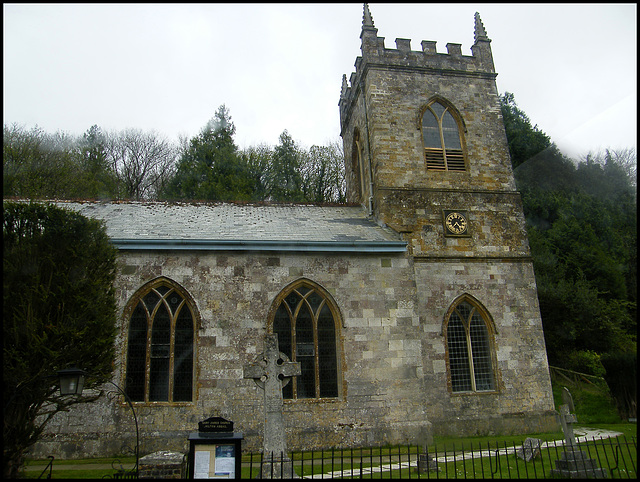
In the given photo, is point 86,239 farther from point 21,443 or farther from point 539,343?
point 539,343

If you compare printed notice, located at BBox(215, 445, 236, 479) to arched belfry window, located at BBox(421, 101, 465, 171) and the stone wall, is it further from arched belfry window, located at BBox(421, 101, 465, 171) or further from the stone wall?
arched belfry window, located at BBox(421, 101, 465, 171)

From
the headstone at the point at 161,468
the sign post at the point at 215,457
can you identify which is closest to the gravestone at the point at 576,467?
the sign post at the point at 215,457

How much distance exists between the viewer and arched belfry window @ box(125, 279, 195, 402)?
1250cm

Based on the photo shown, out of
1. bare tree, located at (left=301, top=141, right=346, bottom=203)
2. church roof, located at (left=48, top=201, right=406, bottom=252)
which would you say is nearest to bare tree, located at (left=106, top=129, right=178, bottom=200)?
bare tree, located at (left=301, top=141, right=346, bottom=203)

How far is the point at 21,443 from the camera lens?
27.7ft

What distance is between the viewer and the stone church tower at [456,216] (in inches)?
588

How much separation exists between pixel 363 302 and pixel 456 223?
4942 millimetres

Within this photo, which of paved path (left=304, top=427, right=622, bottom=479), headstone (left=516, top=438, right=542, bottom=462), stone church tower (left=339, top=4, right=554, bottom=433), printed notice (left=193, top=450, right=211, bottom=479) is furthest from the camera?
stone church tower (left=339, top=4, right=554, bottom=433)

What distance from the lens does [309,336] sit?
1347 centimetres

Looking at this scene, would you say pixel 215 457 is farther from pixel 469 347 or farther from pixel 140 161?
pixel 140 161

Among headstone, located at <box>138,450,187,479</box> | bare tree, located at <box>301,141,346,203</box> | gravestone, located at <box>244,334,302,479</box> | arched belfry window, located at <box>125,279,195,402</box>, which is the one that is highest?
bare tree, located at <box>301,141,346,203</box>

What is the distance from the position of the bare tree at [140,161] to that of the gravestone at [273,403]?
93.9ft

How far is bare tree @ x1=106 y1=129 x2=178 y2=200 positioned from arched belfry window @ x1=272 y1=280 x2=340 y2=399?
24.6m

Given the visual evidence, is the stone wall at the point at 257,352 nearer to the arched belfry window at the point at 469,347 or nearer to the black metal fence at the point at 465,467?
the black metal fence at the point at 465,467
